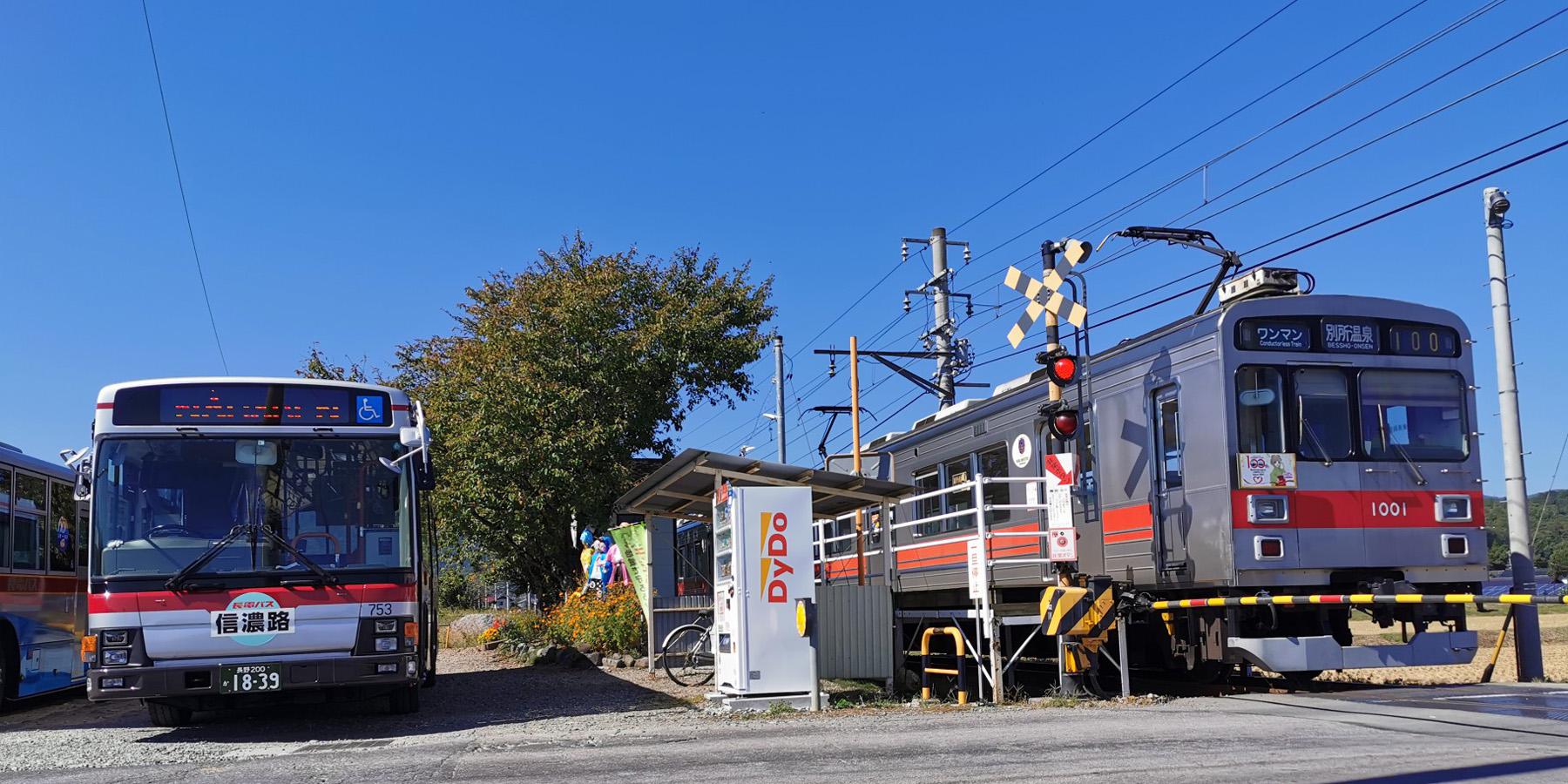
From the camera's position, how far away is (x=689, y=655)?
15.9 m

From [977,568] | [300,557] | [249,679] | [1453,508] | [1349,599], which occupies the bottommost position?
[249,679]

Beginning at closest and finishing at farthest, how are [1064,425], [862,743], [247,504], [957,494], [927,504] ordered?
[862,743] → [247,504] → [1064,425] → [957,494] → [927,504]

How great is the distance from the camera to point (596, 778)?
764cm

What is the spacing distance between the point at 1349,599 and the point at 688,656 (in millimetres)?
7952

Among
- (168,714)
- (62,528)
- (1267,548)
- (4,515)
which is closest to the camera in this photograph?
(1267,548)

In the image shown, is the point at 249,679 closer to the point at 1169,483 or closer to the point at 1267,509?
the point at 1169,483

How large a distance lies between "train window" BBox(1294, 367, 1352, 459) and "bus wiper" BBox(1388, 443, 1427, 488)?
1.68 feet

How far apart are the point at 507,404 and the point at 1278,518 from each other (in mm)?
15151

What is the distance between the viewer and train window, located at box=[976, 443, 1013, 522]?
14703 millimetres

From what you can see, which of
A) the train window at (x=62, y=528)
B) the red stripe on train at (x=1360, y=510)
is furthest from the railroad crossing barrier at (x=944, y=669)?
the train window at (x=62, y=528)

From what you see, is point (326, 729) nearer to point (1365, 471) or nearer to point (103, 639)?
point (103, 639)

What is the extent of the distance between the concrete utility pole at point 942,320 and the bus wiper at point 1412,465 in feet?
44.0

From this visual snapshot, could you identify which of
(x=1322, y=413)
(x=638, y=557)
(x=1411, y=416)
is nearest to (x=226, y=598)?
(x=638, y=557)

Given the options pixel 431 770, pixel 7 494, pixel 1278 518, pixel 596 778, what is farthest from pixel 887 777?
pixel 7 494
